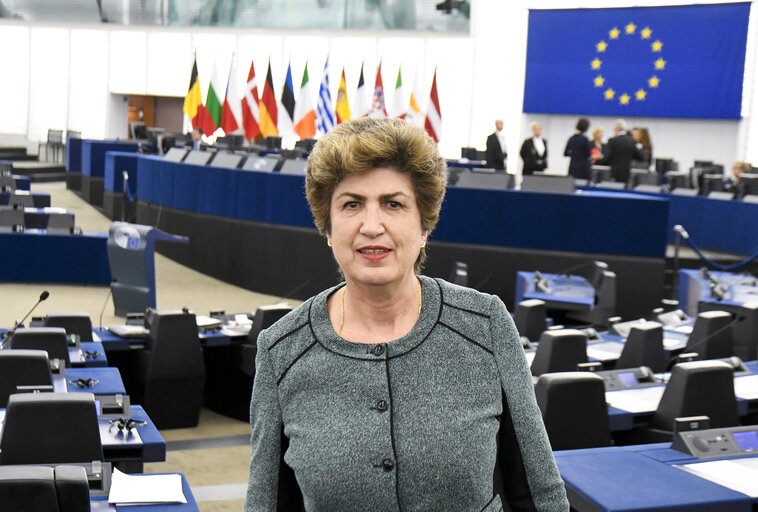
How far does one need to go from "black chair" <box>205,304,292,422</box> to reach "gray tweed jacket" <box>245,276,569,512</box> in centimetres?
624

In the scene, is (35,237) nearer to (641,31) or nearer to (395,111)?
(395,111)

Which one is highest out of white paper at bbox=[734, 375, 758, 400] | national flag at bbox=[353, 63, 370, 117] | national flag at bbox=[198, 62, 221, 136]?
national flag at bbox=[353, 63, 370, 117]

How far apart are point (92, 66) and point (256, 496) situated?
29.9m

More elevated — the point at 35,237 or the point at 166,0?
the point at 166,0

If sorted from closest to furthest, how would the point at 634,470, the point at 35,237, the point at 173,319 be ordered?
1. the point at 634,470
2. the point at 173,319
3. the point at 35,237

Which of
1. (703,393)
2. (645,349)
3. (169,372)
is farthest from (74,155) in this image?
(703,393)

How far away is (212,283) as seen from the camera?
14.6m

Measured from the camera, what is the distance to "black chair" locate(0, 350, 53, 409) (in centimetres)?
507

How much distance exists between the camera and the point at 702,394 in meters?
5.36

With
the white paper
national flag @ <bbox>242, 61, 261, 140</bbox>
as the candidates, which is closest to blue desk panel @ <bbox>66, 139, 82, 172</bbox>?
national flag @ <bbox>242, 61, 261, 140</bbox>

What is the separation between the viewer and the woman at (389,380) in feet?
5.72

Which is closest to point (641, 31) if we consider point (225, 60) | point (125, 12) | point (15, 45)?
point (225, 60)

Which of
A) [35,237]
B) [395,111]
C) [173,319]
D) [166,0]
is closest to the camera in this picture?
[173,319]

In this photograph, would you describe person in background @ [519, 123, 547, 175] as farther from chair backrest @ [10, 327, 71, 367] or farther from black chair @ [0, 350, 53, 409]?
black chair @ [0, 350, 53, 409]
